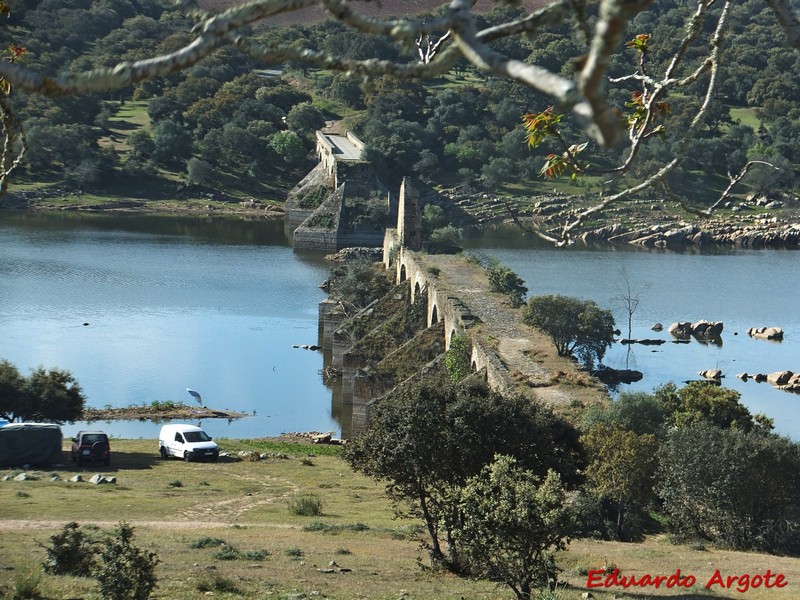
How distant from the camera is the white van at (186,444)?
83.3 ft

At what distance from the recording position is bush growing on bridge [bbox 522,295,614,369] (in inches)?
1556

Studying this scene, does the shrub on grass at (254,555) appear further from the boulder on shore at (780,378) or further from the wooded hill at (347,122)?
the wooded hill at (347,122)

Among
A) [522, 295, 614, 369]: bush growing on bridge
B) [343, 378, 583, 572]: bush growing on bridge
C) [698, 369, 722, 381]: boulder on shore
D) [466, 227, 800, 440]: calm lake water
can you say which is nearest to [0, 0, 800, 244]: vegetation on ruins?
[466, 227, 800, 440]: calm lake water

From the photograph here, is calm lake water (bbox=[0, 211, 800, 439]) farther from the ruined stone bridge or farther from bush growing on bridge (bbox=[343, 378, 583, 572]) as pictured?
bush growing on bridge (bbox=[343, 378, 583, 572])

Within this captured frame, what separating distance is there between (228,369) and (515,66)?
35.4m

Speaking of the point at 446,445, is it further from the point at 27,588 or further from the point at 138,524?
the point at 27,588

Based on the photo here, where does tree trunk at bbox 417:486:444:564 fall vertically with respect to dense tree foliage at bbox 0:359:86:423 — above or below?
above

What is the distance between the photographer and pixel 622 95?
272ft

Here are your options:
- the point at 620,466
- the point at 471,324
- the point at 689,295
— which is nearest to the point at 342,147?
the point at 689,295

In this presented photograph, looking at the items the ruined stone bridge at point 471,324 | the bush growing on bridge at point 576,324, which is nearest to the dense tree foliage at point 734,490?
the ruined stone bridge at point 471,324

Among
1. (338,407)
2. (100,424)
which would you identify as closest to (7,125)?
(100,424)

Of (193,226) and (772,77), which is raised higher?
(772,77)

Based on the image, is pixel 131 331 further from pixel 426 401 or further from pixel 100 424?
pixel 426 401

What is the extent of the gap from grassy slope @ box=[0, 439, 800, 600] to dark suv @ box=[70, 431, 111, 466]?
0.95 feet
